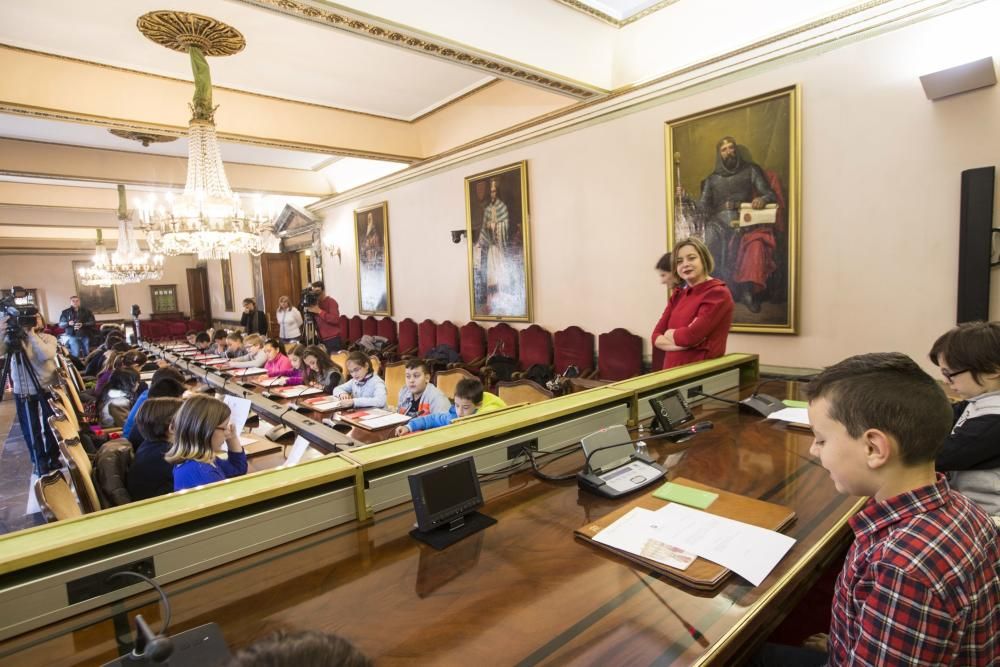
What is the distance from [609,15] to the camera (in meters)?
4.18

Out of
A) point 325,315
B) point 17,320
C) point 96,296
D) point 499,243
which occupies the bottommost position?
point 325,315

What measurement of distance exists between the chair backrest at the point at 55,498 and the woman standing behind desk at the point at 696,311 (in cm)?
272

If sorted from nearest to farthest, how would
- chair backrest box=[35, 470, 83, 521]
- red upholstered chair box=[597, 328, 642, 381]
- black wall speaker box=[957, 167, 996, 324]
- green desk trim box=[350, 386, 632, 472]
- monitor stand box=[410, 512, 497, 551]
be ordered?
1. monitor stand box=[410, 512, 497, 551]
2. green desk trim box=[350, 386, 632, 472]
3. chair backrest box=[35, 470, 83, 521]
4. black wall speaker box=[957, 167, 996, 324]
5. red upholstered chair box=[597, 328, 642, 381]

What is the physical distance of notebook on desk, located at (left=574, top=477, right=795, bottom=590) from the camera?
103 cm

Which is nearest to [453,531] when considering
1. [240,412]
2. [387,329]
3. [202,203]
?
[240,412]

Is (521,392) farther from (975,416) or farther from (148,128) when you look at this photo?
(148,128)

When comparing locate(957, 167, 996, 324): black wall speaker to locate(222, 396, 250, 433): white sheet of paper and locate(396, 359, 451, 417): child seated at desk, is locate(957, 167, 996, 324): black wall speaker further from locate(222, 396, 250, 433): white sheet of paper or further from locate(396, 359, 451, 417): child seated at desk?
locate(222, 396, 250, 433): white sheet of paper

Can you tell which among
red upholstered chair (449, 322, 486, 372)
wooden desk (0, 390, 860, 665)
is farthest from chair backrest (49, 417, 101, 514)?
red upholstered chair (449, 322, 486, 372)

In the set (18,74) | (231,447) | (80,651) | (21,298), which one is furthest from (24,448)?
(80,651)

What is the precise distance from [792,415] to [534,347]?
138 inches

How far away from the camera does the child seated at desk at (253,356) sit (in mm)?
5926

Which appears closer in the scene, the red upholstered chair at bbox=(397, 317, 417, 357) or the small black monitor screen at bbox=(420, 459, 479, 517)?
the small black monitor screen at bbox=(420, 459, 479, 517)

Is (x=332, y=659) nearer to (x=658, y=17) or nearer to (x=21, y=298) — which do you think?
(x=658, y=17)

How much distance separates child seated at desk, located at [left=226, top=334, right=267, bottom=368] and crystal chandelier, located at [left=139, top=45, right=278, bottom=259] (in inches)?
68.6
